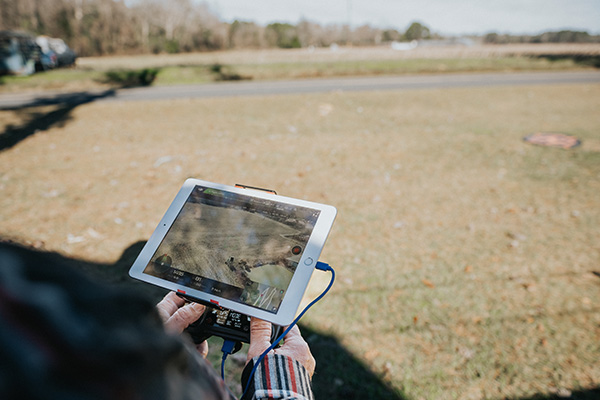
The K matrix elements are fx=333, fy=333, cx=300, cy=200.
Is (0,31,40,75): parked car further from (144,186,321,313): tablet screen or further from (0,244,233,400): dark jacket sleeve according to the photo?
(0,244,233,400): dark jacket sleeve

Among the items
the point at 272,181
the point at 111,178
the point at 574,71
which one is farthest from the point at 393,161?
the point at 574,71

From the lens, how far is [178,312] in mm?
1425

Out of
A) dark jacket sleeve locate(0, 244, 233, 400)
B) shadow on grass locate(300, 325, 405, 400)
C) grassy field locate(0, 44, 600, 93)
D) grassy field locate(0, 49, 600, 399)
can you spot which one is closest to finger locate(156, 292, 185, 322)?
dark jacket sleeve locate(0, 244, 233, 400)

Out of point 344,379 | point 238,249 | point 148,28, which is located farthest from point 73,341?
point 148,28

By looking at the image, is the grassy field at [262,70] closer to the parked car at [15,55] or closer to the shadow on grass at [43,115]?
the parked car at [15,55]

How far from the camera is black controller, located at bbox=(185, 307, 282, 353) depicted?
144 centimetres

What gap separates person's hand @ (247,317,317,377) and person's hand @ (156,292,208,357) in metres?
0.26

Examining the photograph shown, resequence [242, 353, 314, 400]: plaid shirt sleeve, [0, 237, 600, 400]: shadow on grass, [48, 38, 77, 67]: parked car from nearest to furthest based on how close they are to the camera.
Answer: [242, 353, 314, 400]: plaid shirt sleeve, [0, 237, 600, 400]: shadow on grass, [48, 38, 77, 67]: parked car

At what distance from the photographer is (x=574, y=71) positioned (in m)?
18.5

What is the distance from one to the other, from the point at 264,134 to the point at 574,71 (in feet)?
66.9

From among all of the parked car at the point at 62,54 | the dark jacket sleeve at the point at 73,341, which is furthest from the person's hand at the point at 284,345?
the parked car at the point at 62,54

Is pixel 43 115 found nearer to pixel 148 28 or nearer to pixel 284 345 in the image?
Result: pixel 284 345

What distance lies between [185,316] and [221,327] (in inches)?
6.3

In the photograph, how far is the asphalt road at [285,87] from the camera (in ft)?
36.6
